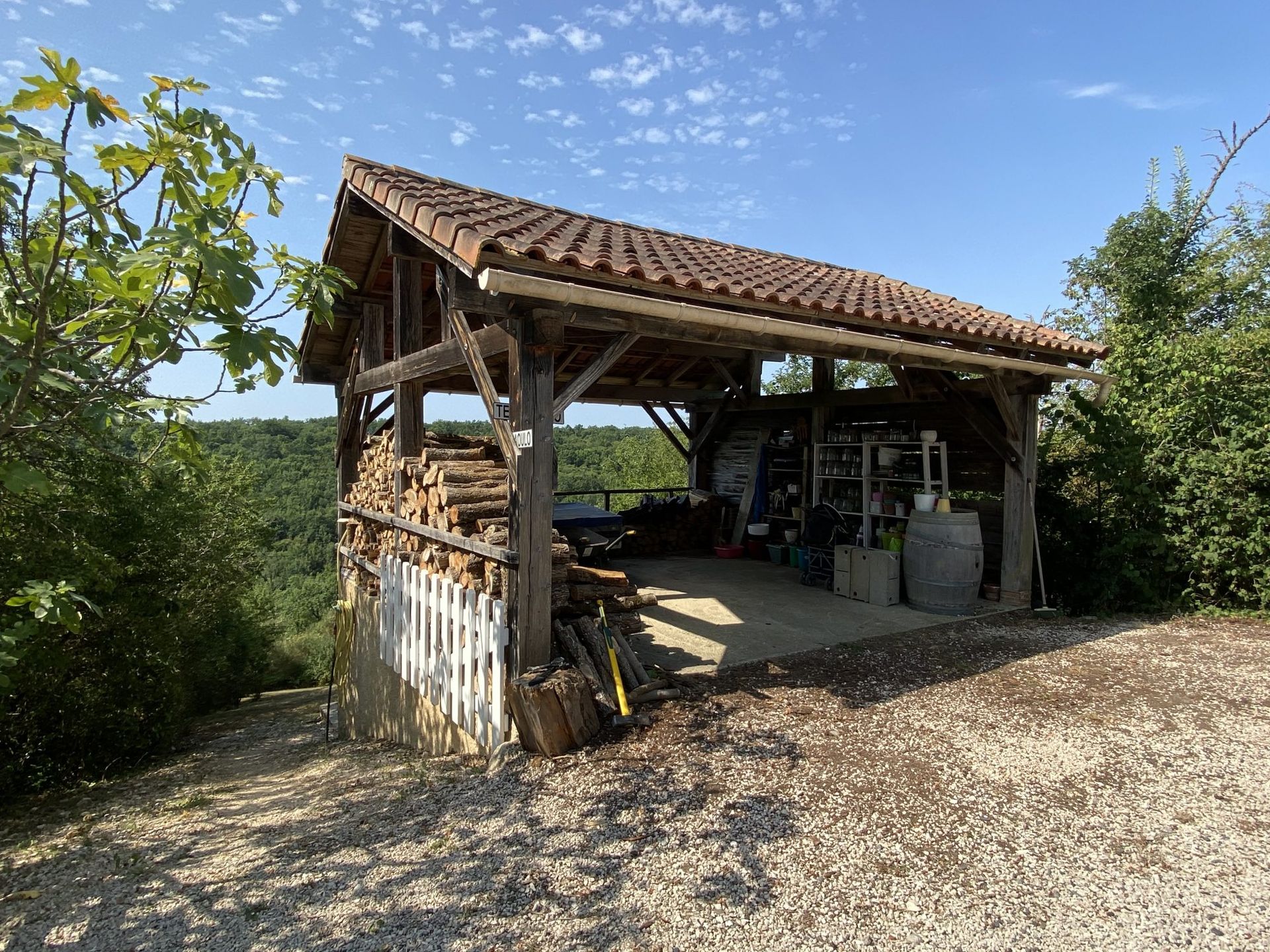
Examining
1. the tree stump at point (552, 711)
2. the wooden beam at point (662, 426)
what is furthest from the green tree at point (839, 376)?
the tree stump at point (552, 711)

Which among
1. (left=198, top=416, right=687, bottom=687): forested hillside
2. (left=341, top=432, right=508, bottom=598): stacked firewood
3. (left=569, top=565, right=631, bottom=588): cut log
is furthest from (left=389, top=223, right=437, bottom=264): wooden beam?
(left=198, top=416, right=687, bottom=687): forested hillside

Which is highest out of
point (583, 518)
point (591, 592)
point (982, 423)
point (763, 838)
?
point (982, 423)

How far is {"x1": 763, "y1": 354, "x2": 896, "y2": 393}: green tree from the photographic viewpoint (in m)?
22.1

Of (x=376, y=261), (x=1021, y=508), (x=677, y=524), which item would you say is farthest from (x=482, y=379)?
(x=677, y=524)

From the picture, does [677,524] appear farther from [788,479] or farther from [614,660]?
[614,660]

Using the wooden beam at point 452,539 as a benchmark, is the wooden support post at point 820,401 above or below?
above

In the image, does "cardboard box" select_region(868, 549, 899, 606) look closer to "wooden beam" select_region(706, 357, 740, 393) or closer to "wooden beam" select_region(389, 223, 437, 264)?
"wooden beam" select_region(706, 357, 740, 393)

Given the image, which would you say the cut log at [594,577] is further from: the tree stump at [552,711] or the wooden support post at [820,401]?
the wooden support post at [820,401]

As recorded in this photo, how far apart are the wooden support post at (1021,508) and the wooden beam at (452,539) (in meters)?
4.94

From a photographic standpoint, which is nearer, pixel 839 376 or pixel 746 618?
pixel 746 618

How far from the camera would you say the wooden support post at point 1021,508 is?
6.21 meters

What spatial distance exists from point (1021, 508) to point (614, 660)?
4.63 meters

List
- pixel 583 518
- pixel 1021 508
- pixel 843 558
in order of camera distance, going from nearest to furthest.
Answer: pixel 1021 508
pixel 843 558
pixel 583 518

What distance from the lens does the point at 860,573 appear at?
6602 millimetres
